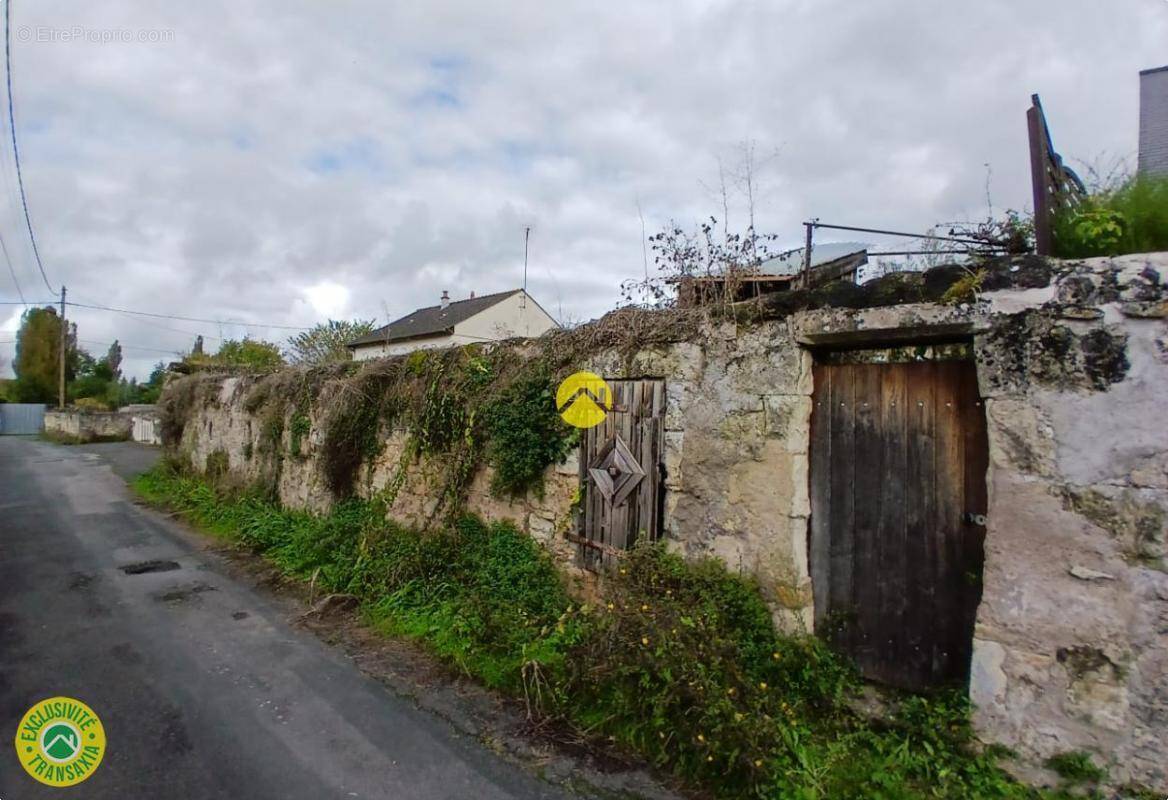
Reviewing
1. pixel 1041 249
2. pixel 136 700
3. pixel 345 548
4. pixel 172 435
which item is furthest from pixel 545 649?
pixel 172 435

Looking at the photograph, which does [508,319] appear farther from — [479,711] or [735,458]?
[479,711]

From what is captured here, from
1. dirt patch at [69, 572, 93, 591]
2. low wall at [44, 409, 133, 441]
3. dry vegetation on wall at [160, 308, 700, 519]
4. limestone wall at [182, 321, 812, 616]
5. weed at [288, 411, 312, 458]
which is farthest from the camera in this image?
low wall at [44, 409, 133, 441]

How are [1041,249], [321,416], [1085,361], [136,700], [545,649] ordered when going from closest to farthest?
[1085,361] → [1041,249] → [136,700] → [545,649] → [321,416]

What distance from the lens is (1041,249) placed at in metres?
3.20

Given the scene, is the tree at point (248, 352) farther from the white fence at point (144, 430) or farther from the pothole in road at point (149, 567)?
the pothole in road at point (149, 567)

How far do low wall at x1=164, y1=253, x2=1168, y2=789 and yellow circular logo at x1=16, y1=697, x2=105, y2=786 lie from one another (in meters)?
4.05

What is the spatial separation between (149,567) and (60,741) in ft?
Result: 13.2

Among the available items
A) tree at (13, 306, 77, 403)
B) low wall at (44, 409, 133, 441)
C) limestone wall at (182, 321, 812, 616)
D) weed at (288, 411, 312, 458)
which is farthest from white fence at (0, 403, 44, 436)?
limestone wall at (182, 321, 812, 616)

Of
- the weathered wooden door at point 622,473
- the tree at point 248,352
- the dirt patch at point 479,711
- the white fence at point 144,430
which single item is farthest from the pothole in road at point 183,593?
the white fence at point 144,430

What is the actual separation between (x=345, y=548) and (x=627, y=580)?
12.8 ft

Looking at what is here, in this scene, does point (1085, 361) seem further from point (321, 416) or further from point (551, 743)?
point (321, 416)

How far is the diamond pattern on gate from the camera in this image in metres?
4.48

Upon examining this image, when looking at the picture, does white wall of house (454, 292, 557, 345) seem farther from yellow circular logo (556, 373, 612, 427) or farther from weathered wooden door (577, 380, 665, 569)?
weathered wooden door (577, 380, 665, 569)

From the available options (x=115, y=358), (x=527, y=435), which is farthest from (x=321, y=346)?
(x=115, y=358)
